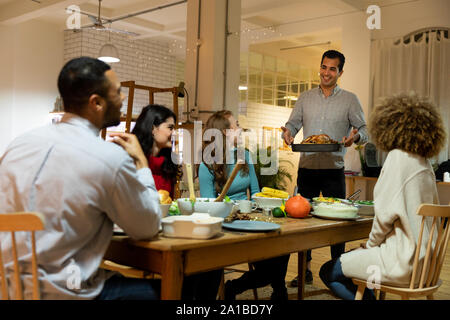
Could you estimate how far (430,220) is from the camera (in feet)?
5.99

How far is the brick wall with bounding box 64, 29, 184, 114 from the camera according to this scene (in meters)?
7.82

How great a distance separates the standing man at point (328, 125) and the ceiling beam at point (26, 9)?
4.05 m

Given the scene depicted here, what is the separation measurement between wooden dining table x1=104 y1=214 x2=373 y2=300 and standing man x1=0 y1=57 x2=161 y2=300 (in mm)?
78

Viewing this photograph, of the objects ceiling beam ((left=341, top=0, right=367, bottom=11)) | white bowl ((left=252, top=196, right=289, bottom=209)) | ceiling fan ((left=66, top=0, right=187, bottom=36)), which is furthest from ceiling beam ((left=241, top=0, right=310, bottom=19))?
white bowl ((left=252, top=196, right=289, bottom=209))

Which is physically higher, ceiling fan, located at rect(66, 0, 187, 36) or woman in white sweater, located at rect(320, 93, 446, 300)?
ceiling fan, located at rect(66, 0, 187, 36)

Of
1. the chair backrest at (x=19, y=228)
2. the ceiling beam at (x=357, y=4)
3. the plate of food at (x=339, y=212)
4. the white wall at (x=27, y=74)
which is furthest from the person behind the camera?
the white wall at (x=27, y=74)

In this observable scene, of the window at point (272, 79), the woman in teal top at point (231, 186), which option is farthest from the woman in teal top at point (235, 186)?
the window at point (272, 79)

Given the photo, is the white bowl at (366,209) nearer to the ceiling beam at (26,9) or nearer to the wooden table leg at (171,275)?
the wooden table leg at (171,275)

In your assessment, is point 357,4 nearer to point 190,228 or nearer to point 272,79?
point 272,79

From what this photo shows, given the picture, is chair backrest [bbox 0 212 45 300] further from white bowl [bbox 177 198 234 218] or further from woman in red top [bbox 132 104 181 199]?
woman in red top [bbox 132 104 181 199]

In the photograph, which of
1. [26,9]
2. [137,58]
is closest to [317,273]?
[26,9]

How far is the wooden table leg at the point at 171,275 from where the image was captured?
135cm

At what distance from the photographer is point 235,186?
9.26 feet

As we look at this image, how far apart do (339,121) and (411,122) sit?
1.44m
